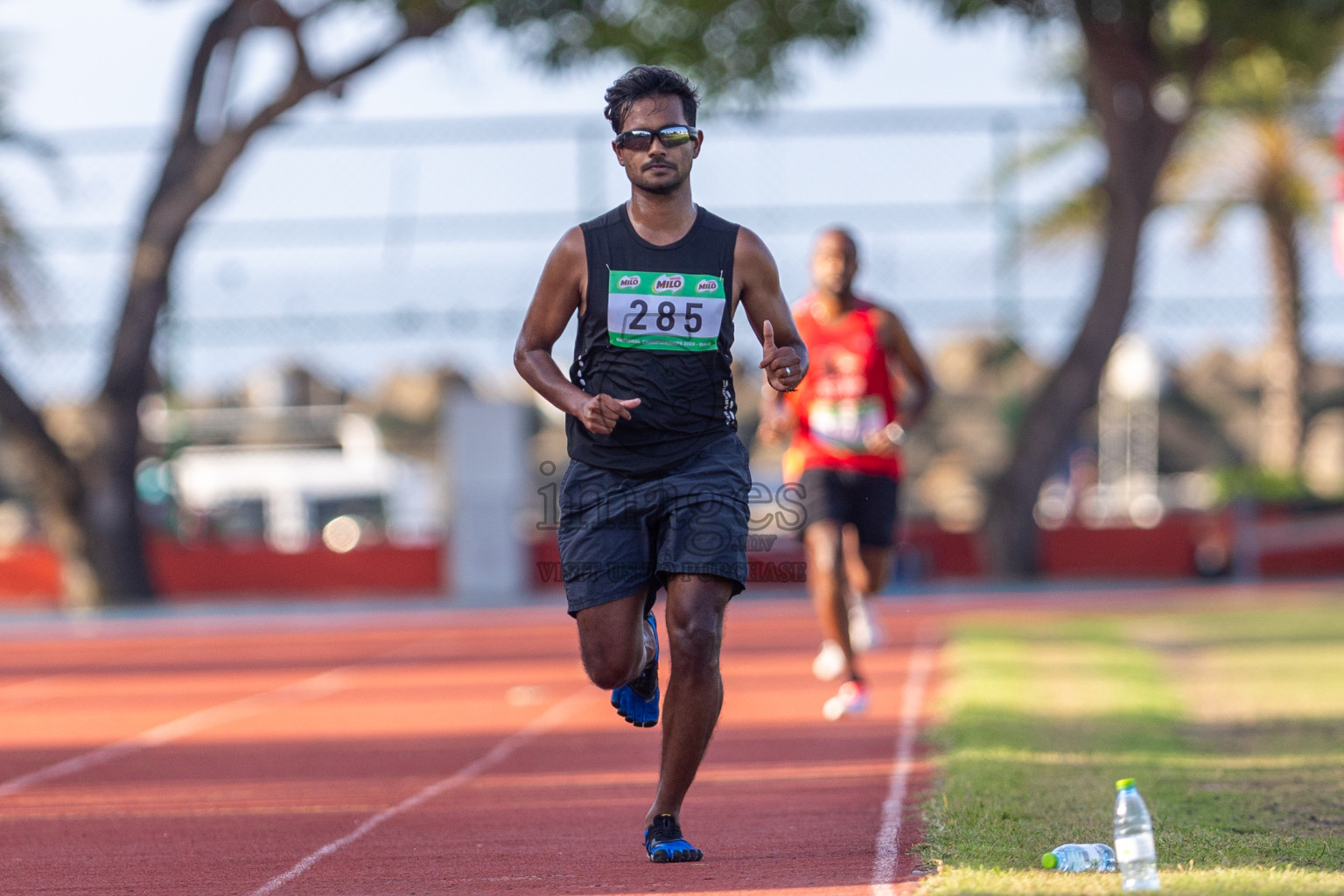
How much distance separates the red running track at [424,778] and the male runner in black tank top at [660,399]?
0.51 meters

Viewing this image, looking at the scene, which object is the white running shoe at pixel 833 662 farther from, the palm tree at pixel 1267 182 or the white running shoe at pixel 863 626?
the palm tree at pixel 1267 182

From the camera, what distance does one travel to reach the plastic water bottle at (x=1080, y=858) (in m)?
4.58

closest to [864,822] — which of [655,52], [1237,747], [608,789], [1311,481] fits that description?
[608,789]

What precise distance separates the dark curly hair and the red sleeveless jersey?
10.6 feet

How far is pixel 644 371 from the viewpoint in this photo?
5152 millimetres

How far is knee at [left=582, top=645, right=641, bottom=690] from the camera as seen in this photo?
17.3ft

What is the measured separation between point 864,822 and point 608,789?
1381 mm

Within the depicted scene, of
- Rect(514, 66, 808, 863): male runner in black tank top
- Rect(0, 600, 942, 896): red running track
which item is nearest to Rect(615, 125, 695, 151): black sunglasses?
Rect(514, 66, 808, 863): male runner in black tank top

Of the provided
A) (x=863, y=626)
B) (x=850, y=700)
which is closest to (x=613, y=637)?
(x=850, y=700)

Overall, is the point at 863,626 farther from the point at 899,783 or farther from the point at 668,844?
the point at 668,844

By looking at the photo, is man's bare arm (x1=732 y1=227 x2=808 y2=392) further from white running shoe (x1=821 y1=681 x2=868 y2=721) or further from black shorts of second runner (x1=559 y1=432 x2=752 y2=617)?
white running shoe (x1=821 y1=681 x2=868 y2=721)

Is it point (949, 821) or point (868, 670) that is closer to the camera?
point (949, 821)

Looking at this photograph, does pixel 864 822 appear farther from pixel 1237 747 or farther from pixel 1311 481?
pixel 1311 481

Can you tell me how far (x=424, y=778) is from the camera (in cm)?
731
